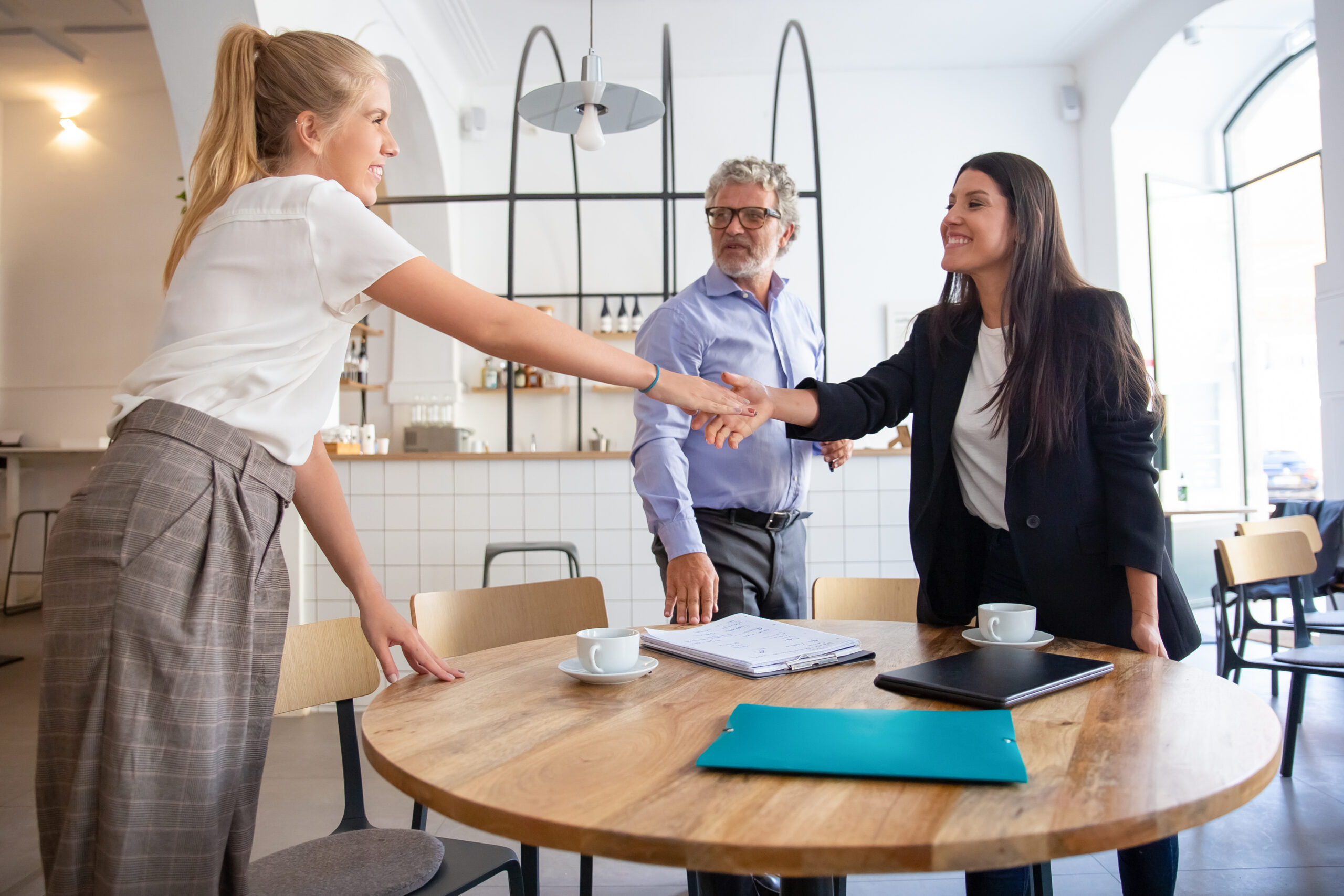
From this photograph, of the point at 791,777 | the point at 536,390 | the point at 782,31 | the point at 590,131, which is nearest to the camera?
the point at 791,777

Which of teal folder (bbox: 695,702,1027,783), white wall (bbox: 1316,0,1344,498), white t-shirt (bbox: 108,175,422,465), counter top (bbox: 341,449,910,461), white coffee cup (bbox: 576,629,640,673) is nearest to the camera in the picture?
teal folder (bbox: 695,702,1027,783)

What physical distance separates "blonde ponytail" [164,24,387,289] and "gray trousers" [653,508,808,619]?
1095mm

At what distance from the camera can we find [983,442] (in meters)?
1.53

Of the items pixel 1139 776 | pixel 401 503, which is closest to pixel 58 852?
pixel 1139 776

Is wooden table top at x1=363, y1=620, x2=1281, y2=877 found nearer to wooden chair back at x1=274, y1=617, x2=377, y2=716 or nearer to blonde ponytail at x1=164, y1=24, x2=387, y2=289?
wooden chair back at x1=274, y1=617, x2=377, y2=716

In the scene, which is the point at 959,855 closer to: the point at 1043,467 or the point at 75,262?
the point at 1043,467

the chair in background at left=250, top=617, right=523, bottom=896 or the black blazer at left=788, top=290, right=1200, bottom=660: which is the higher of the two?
the black blazer at left=788, top=290, right=1200, bottom=660

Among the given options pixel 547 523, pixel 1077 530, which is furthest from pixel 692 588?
pixel 547 523

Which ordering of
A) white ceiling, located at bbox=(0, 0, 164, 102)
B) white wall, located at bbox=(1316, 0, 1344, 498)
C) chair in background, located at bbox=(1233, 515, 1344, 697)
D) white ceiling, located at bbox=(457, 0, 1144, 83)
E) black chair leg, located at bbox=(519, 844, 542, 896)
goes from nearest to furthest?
black chair leg, located at bbox=(519, 844, 542, 896) → chair in background, located at bbox=(1233, 515, 1344, 697) → white wall, located at bbox=(1316, 0, 1344, 498) → white ceiling, located at bbox=(0, 0, 164, 102) → white ceiling, located at bbox=(457, 0, 1144, 83)

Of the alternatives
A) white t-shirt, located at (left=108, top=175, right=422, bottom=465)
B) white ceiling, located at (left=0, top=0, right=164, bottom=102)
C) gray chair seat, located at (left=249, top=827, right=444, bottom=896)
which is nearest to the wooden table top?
gray chair seat, located at (left=249, top=827, right=444, bottom=896)

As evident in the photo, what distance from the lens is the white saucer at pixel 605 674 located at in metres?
1.07

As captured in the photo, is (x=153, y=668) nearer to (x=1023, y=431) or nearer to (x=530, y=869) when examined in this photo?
(x=530, y=869)

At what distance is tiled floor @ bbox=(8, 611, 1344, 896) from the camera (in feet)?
7.02

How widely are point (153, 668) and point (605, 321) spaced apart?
599 centimetres
